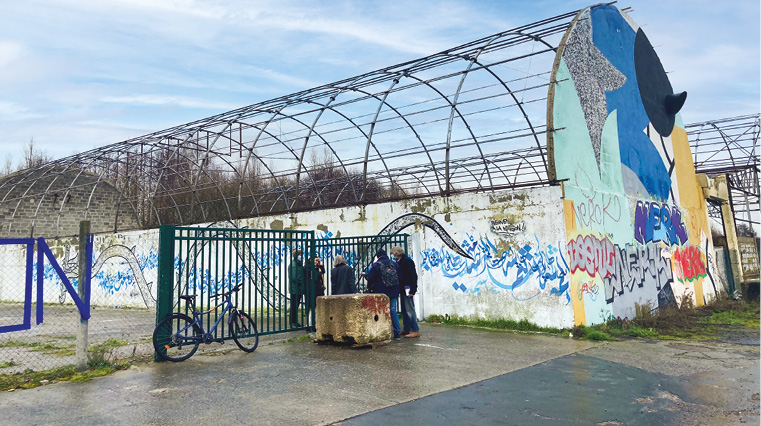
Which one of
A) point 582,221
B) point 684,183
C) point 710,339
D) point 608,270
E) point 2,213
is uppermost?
point 2,213

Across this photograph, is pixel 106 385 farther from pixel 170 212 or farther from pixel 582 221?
pixel 170 212

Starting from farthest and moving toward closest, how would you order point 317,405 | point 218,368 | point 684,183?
point 684,183 → point 218,368 → point 317,405

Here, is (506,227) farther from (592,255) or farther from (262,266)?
(262,266)

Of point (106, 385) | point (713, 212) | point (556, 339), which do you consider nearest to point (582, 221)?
point (556, 339)

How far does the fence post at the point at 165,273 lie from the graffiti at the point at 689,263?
1396cm

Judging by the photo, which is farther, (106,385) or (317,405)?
(106,385)

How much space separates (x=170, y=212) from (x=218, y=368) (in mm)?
15697

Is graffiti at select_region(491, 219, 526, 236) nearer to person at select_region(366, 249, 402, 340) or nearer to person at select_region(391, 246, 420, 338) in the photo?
person at select_region(391, 246, 420, 338)

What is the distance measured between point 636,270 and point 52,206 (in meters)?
25.7

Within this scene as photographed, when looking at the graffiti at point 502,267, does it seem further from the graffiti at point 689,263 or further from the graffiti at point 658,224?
the graffiti at point 689,263

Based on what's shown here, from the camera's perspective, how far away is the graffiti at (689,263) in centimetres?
1548

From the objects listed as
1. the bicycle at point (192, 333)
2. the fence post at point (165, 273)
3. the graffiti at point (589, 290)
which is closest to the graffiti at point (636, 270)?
the graffiti at point (589, 290)

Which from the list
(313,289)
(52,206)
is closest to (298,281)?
(313,289)

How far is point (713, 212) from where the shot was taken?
869 inches
